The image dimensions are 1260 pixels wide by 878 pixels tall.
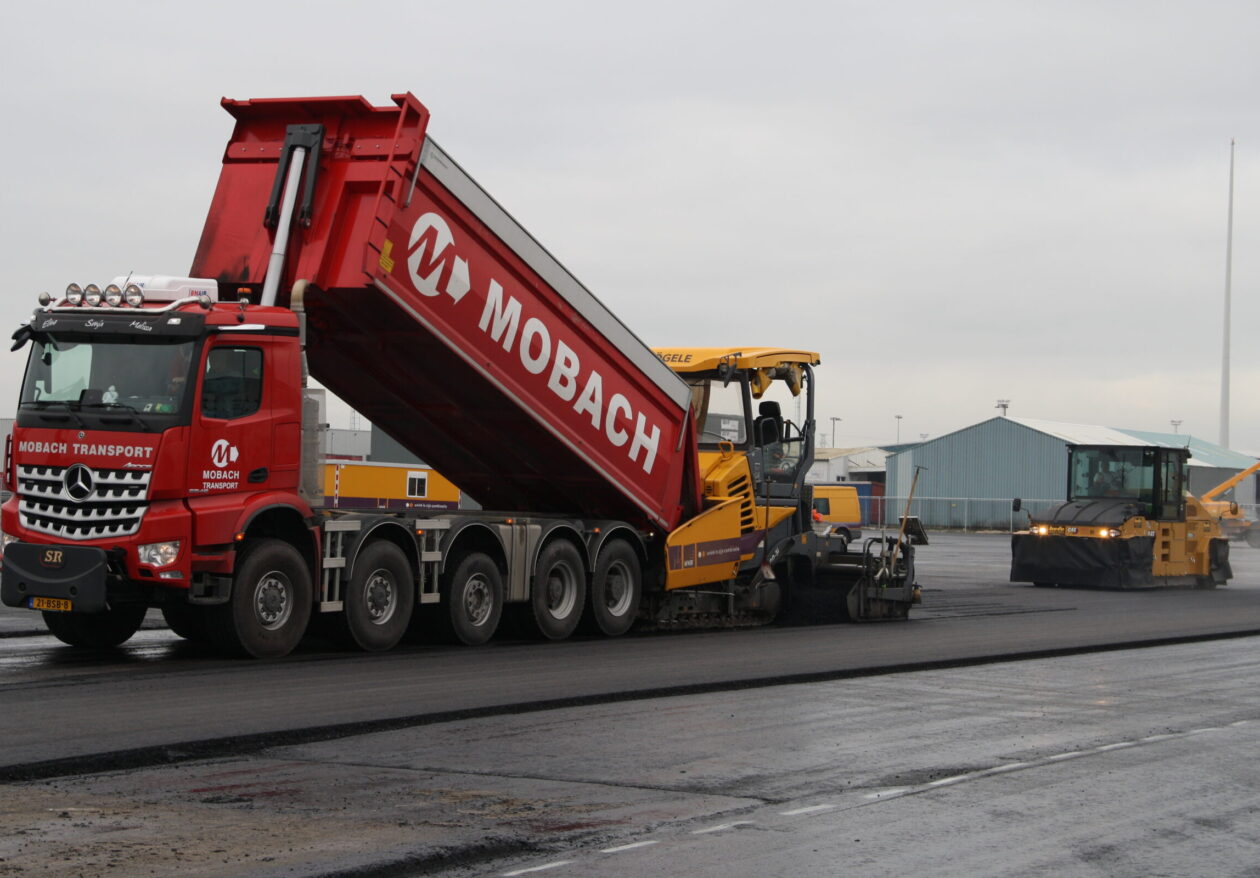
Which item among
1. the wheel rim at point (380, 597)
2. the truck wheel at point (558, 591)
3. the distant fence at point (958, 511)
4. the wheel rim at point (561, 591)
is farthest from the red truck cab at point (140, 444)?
the distant fence at point (958, 511)

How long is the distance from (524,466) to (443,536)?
70.3 inches

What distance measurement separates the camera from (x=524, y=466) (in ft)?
53.9

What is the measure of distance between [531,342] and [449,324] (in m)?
1.10

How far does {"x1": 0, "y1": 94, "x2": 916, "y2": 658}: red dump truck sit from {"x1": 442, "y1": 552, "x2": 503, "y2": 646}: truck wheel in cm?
3

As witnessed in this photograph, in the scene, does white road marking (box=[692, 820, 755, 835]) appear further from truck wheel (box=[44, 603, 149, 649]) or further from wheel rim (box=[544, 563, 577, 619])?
wheel rim (box=[544, 563, 577, 619])

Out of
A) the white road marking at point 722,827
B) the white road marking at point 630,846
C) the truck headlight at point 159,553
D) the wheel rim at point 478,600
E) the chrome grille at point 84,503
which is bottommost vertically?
the white road marking at point 630,846

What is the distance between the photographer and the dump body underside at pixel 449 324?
44.0 feet

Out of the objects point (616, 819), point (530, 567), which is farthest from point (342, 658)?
point (616, 819)

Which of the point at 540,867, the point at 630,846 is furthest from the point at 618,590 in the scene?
the point at 540,867

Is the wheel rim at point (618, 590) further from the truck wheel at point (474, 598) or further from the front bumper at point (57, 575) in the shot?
the front bumper at point (57, 575)

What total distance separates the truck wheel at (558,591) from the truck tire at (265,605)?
9.95 ft

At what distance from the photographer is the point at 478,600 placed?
604 inches

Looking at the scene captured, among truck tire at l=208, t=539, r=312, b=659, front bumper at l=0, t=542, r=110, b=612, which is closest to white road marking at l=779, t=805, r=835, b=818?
truck tire at l=208, t=539, r=312, b=659

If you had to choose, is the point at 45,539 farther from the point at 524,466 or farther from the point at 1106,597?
the point at 1106,597
